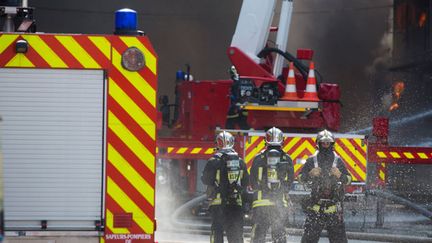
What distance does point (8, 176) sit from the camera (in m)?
6.09

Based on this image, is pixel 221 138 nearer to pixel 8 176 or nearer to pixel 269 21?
pixel 8 176

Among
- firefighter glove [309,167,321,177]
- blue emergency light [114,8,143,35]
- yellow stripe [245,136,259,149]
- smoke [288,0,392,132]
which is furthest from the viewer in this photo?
smoke [288,0,392,132]

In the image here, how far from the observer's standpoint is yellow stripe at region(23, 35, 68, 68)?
20.1 ft

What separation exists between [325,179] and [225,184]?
1.34 m

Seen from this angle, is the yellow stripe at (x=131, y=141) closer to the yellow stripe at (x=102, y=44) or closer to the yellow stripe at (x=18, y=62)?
the yellow stripe at (x=102, y=44)

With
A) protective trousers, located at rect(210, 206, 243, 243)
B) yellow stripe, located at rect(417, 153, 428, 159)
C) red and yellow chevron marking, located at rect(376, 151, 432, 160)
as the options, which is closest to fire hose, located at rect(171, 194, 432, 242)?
red and yellow chevron marking, located at rect(376, 151, 432, 160)

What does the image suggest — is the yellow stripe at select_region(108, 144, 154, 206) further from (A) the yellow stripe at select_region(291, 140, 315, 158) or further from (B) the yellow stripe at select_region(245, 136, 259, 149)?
(A) the yellow stripe at select_region(291, 140, 315, 158)

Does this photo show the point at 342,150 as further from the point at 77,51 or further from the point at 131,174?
the point at 77,51

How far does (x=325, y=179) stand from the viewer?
945cm

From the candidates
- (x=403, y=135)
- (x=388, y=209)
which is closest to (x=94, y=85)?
(x=388, y=209)

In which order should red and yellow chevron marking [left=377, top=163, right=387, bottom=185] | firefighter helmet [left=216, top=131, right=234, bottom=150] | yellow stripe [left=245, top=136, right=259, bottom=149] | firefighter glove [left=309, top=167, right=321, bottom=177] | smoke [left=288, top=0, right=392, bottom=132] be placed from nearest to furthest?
firefighter glove [left=309, top=167, right=321, bottom=177]
firefighter helmet [left=216, top=131, right=234, bottom=150]
yellow stripe [left=245, top=136, right=259, bottom=149]
red and yellow chevron marking [left=377, top=163, right=387, bottom=185]
smoke [left=288, top=0, right=392, bottom=132]

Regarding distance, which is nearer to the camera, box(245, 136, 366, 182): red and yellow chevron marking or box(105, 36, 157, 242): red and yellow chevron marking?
box(105, 36, 157, 242): red and yellow chevron marking

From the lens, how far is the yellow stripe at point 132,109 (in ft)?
20.2

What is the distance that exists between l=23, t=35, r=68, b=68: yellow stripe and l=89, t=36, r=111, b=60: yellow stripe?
0.73 feet
